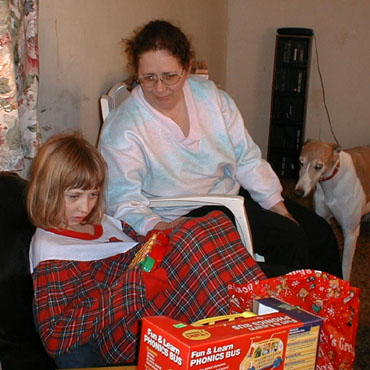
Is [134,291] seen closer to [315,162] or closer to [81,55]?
[81,55]

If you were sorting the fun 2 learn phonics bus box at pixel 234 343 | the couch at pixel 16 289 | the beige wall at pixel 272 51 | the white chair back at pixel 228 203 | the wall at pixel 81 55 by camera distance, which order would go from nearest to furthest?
the fun 2 learn phonics bus box at pixel 234 343, the couch at pixel 16 289, the white chair back at pixel 228 203, the wall at pixel 81 55, the beige wall at pixel 272 51


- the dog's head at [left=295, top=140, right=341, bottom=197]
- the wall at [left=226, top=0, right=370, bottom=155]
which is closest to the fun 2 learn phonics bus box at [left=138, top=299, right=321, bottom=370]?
the dog's head at [left=295, top=140, right=341, bottom=197]

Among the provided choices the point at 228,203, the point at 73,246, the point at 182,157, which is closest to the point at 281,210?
the point at 228,203

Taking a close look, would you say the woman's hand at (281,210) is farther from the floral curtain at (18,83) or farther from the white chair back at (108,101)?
the floral curtain at (18,83)

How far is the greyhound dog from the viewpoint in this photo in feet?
8.70

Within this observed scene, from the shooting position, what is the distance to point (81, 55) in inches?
85.1

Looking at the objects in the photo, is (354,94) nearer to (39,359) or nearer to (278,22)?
(278,22)

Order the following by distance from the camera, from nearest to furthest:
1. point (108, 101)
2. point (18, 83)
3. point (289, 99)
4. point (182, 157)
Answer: point (18, 83), point (182, 157), point (108, 101), point (289, 99)

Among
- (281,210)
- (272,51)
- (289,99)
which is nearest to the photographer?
(281,210)

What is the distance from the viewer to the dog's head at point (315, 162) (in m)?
2.64

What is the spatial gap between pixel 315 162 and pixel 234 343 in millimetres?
1870

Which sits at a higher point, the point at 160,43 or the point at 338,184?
the point at 160,43

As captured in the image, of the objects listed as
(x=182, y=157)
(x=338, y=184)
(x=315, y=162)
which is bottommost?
(x=338, y=184)

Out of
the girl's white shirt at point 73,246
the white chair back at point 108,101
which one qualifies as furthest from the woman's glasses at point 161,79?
the girl's white shirt at point 73,246
